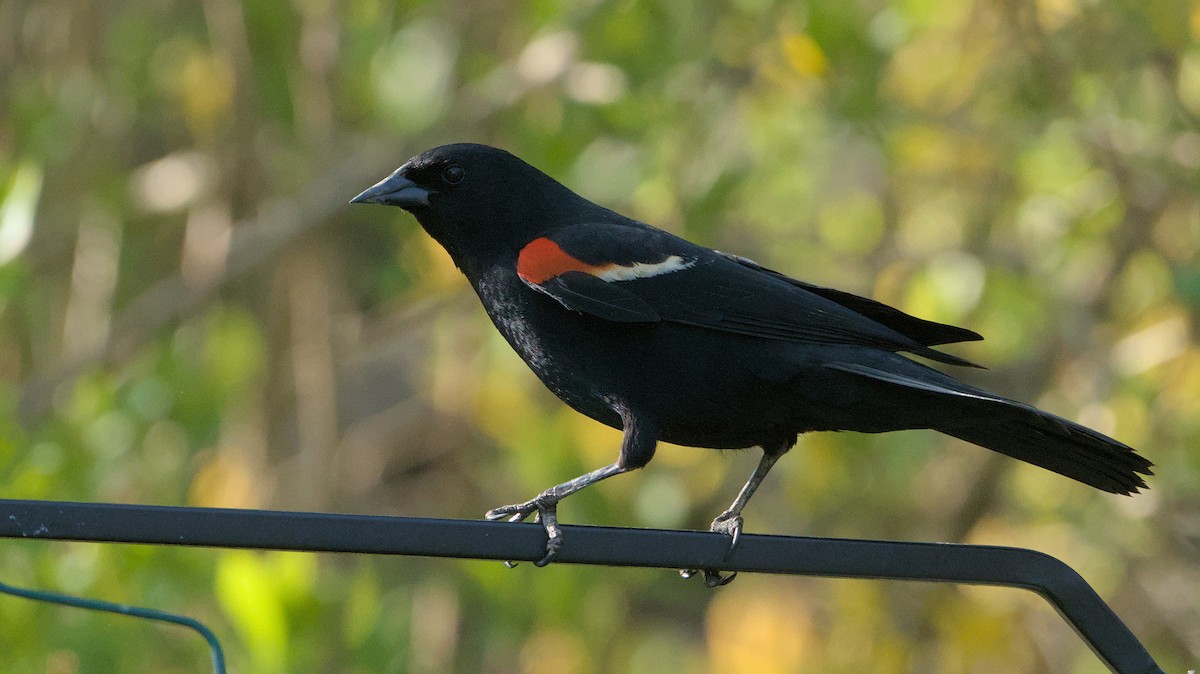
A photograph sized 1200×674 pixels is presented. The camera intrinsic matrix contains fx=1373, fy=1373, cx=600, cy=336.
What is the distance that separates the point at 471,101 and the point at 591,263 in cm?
318

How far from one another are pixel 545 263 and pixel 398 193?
0.50 m

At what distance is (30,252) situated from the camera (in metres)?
6.59

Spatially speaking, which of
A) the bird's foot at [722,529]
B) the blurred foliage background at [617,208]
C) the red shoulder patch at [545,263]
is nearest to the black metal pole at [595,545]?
the bird's foot at [722,529]

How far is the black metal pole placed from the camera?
1.92 m

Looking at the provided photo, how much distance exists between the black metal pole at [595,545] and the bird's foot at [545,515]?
23mm

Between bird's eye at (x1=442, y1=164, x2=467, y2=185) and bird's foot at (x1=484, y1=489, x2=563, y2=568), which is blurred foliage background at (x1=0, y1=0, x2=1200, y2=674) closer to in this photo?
bird's eye at (x1=442, y1=164, x2=467, y2=185)

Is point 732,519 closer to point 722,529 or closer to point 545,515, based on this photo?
point 722,529

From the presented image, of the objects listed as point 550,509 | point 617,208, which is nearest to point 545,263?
point 550,509

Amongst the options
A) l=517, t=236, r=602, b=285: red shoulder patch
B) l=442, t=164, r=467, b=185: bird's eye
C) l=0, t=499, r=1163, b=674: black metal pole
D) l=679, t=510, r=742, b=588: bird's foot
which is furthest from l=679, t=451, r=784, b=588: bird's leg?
l=442, t=164, r=467, b=185: bird's eye

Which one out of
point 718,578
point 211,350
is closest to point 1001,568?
point 718,578

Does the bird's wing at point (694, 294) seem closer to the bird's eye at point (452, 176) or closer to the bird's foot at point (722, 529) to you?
the bird's eye at point (452, 176)

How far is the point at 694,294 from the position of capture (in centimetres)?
327

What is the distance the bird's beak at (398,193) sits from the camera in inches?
136

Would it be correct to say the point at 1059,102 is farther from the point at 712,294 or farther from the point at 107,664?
the point at 107,664
